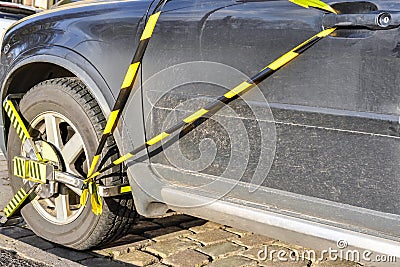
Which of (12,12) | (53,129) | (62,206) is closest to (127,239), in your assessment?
(62,206)

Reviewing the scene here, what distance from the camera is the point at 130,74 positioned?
287cm

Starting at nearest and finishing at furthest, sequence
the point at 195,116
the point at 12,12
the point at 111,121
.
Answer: the point at 195,116
the point at 111,121
the point at 12,12

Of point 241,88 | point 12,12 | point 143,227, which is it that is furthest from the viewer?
point 12,12

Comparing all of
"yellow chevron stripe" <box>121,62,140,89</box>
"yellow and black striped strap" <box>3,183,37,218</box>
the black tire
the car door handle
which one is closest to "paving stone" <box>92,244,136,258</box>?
the black tire

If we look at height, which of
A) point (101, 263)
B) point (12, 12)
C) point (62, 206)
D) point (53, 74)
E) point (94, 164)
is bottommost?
point (101, 263)

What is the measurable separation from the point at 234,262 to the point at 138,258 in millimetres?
504

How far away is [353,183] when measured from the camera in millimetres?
2287

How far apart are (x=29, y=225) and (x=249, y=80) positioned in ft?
5.66

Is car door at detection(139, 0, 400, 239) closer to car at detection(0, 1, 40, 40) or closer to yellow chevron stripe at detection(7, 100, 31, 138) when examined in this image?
yellow chevron stripe at detection(7, 100, 31, 138)

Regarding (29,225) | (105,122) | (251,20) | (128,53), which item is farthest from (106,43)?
(29,225)

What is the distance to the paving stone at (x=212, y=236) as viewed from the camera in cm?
361

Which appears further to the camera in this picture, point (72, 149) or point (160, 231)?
point (160, 231)

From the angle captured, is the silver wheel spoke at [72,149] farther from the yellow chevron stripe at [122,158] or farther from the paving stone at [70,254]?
the paving stone at [70,254]

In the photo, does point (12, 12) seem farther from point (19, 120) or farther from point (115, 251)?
point (115, 251)
